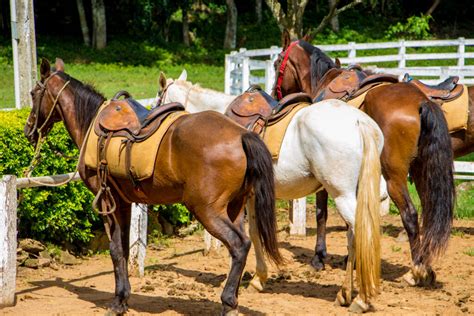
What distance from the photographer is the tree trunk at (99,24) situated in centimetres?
2900

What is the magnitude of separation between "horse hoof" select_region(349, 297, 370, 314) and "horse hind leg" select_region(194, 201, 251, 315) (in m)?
1.24

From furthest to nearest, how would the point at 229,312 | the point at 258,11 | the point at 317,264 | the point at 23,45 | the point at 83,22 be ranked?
the point at 258,11
the point at 83,22
the point at 23,45
the point at 317,264
the point at 229,312

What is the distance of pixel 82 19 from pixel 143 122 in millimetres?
23912

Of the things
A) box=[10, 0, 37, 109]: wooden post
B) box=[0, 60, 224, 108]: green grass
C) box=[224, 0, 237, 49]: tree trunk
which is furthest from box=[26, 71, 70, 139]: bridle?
box=[224, 0, 237, 49]: tree trunk

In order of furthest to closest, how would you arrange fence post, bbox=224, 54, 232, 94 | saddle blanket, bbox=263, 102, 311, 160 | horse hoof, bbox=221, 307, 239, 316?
1. fence post, bbox=224, 54, 232, 94
2. saddle blanket, bbox=263, 102, 311, 160
3. horse hoof, bbox=221, 307, 239, 316

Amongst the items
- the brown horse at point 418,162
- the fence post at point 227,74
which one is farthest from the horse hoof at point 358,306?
the fence post at point 227,74

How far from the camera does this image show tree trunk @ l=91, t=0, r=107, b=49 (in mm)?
29000

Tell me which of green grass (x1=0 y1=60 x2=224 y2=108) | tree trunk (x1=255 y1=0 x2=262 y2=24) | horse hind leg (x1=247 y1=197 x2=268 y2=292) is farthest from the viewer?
tree trunk (x1=255 y1=0 x2=262 y2=24)

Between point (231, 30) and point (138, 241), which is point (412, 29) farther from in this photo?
point (138, 241)

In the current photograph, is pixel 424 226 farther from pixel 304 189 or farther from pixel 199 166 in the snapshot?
pixel 199 166

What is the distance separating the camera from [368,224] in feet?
21.6

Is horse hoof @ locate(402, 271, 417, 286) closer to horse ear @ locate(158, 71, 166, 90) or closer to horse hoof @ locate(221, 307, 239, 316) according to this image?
horse hoof @ locate(221, 307, 239, 316)

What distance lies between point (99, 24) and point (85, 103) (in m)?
22.7

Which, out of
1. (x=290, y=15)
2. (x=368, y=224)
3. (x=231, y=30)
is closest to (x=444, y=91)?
(x=368, y=224)
